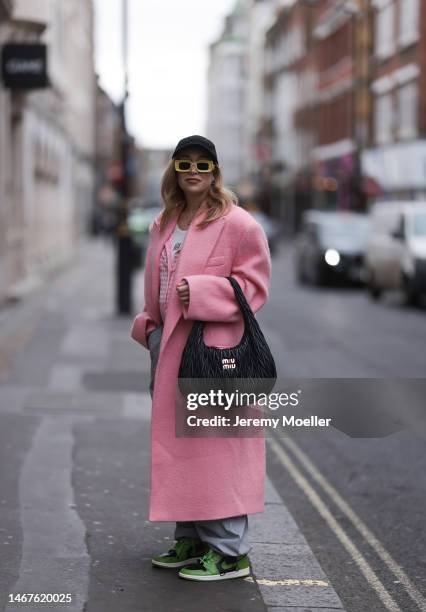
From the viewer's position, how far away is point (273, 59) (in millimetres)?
80875

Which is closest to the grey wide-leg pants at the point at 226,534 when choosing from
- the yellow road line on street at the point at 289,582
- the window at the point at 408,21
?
the yellow road line on street at the point at 289,582

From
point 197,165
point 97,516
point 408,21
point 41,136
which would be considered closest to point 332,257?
point 41,136

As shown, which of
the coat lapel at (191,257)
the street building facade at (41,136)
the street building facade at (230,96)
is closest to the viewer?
the coat lapel at (191,257)

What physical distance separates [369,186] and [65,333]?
99.0 ft

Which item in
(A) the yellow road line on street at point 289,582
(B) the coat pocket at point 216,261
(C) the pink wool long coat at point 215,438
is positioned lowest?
(A) the yellow road line on street at point 289,582

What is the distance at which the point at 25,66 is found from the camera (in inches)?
769

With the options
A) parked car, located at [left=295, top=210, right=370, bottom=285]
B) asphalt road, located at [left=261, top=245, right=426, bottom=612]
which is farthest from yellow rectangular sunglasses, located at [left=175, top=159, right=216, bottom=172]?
parked car, located at [left=295, top=210, right=370, bottom=285]

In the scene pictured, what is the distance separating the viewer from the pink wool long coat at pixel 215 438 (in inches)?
192

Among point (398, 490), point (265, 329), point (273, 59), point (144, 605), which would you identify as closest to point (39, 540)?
point (144, 605)

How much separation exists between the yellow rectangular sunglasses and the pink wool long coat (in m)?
0.18

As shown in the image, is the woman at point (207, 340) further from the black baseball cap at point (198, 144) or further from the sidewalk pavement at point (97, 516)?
the sidewalk pavement at point (97, 516)

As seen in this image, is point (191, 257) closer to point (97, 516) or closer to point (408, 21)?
point (97, 516)

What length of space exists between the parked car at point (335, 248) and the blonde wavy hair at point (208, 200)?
68.9ft

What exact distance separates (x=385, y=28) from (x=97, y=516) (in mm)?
38722
